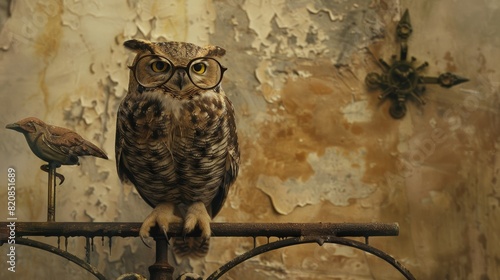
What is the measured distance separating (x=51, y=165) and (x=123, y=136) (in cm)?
28

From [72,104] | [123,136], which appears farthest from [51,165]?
[72,104]

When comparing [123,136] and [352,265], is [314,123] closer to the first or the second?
[352,265]

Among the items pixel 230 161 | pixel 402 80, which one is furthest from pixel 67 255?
pixel 402 80

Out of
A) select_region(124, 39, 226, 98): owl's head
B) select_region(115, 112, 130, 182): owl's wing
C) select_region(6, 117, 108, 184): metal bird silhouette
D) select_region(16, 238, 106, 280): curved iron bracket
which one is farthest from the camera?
select_region(115, 112, 130, 182): owl's wing

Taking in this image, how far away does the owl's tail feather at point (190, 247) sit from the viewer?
2566mm

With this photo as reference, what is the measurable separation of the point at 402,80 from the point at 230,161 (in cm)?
130

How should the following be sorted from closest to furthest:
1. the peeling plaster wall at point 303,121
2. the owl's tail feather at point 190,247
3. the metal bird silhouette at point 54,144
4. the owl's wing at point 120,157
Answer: the metal bird silhouette at point 54,144 → the owl's wing at point 120,157 → the owl's tail feather at point 190,247 → the peeling plaster wall at point 303,121

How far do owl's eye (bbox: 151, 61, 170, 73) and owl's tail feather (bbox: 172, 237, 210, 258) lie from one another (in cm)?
48

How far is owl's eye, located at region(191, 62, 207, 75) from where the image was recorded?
2.25 meters

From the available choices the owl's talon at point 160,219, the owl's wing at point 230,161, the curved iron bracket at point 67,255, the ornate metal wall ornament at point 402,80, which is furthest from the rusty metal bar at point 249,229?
the ornate metal wall ornament at point 402,80

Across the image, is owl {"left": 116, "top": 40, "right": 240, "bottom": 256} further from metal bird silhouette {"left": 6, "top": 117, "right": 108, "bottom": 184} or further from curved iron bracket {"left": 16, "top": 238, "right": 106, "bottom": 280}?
curved iron bracket {"left": 16, "top": 238, "right": 106, "bottom": 280}

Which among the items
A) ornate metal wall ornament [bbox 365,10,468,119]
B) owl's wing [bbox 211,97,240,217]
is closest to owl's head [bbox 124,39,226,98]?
owl's wing [bbox 211,97,240,217]

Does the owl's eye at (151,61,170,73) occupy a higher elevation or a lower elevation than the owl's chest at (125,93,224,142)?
higher

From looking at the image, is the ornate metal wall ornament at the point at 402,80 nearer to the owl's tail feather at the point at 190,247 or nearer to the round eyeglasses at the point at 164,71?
the owl's tail feather at the point at 190,247
